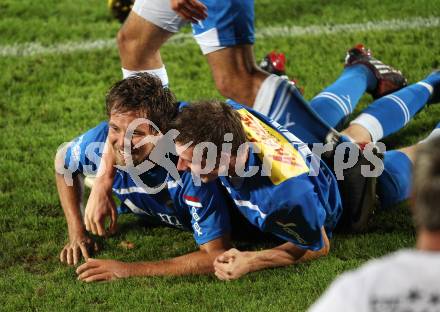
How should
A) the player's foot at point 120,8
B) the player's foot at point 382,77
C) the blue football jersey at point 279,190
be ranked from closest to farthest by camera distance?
the blue football jersey at point 279,190
the player's foot at point 382,77
the player's foot at point 120,8

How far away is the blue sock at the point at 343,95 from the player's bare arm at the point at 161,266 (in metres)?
1.34

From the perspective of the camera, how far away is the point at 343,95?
5.03 metres

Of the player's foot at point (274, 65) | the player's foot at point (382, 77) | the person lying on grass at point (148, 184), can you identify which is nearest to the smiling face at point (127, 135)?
the person lying on grass at point (148, 184)

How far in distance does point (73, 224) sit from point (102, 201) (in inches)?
18.5

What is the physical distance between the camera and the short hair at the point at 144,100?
358cm

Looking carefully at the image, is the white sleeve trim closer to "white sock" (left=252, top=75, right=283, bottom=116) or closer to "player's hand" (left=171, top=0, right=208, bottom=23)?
"white sock" (left=252, top=75, right=283, bottom=116)

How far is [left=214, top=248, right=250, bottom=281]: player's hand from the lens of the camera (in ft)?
11.7

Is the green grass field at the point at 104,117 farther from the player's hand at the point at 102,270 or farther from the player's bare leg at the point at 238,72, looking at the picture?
the player's bare leg at the point at 238,72

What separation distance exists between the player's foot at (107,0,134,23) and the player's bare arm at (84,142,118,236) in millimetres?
3467

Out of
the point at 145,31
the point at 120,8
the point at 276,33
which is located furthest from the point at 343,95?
the point at 120,8

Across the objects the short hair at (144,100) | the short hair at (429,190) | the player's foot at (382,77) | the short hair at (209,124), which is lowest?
the player's foot at (382,77)

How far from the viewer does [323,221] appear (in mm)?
3641

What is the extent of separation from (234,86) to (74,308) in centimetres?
137

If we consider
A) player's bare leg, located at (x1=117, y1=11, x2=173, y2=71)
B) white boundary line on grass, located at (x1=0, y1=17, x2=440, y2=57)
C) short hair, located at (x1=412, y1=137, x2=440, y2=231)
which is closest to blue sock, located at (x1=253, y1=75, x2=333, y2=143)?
player's bare leg, located at (x1=117, y1=11, x2=173, y2=71)
